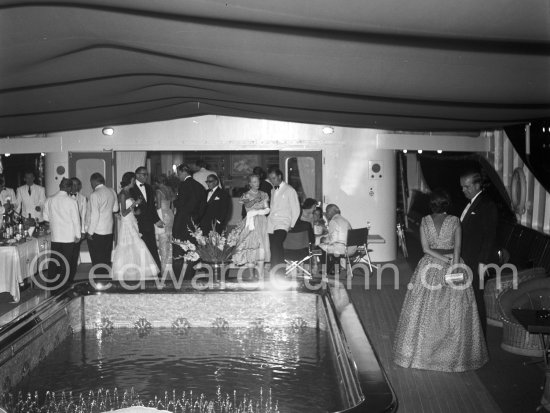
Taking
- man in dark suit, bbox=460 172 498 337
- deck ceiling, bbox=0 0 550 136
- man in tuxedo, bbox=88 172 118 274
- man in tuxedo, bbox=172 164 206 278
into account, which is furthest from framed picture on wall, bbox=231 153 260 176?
man in dark suit, bbox=460 172 498 337

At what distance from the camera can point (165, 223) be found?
13016mm

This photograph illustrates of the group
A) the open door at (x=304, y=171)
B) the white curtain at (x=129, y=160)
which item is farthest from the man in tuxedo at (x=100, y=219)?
the open door at (x=304, y=171)

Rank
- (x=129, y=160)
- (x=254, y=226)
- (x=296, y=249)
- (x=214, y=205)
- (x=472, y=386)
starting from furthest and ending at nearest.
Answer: (x=129, y=160) → (x=214, y=205) → (x=254, y=226) → (x=296, y=249) → (x=472, y=386)

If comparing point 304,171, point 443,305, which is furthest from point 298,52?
point 304,171

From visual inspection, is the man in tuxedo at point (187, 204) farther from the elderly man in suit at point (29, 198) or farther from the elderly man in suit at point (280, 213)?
the elderly man in suit at point (29, 198)

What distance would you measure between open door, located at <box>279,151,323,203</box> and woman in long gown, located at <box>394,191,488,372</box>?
6.70 metres

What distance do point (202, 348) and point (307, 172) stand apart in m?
7.12

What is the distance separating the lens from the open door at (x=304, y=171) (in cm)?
1376

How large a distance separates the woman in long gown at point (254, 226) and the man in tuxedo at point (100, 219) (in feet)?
6.67

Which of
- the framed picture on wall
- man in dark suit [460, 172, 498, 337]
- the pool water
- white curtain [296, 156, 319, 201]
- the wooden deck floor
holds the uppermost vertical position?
the framed picture on wall

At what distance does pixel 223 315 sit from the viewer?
26.9ft

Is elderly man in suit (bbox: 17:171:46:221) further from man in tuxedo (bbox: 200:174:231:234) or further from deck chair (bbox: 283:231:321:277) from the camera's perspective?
deck chair (bbox: 283:231:321:277)

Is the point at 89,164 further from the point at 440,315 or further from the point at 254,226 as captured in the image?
the point at 440,315

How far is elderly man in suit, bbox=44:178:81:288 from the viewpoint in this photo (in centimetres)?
1038
